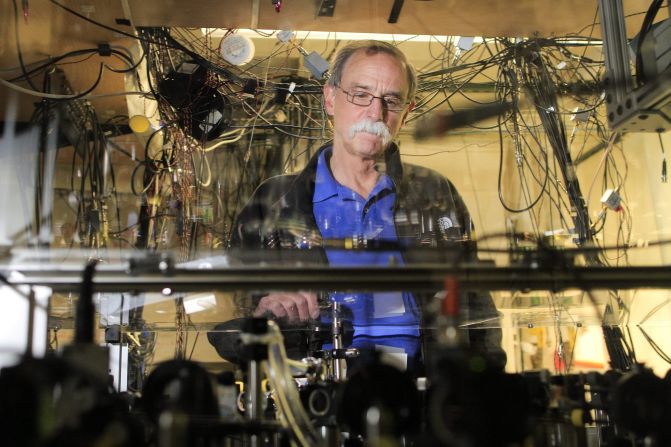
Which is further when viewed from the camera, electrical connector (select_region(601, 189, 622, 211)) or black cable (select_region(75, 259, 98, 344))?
electrical connector (select_region(601, 189, 622, 211))

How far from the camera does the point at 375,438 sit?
667 mm

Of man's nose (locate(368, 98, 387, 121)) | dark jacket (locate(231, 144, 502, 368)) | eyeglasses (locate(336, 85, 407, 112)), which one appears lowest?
dark jacket (locate(231, 144, 502, 368))

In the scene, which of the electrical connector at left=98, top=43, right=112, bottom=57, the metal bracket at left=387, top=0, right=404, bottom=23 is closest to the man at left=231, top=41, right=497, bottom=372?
the metal bracket at left=387, top=0, right=404, bottom=23

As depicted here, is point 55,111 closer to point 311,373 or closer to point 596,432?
point 311,373

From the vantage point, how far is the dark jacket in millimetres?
1679

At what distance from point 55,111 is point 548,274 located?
1.41 meters

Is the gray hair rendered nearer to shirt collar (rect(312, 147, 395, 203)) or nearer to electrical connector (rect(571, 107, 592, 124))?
shirt collar (rect(312, 147, 395, 203))

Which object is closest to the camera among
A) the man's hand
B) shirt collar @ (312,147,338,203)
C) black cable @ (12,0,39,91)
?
the man's hand

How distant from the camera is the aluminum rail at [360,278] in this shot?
83 centimetres

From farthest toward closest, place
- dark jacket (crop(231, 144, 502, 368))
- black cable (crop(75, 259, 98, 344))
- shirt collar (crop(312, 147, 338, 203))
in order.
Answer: shirt collar (crop(312, 147, 338, 203)) → dark jacket (crop(231, 144, 502, 368)) → black cable (crop(75, 259, 98, 344))

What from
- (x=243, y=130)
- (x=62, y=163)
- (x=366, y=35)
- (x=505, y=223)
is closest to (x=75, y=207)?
(x=62, y=163)

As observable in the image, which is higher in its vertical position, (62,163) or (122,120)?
(122,120)

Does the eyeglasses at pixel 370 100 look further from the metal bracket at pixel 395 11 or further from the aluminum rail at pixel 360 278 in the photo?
the aluminum rail at pixel 360 278

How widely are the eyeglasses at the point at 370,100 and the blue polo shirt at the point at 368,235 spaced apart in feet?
0.51
